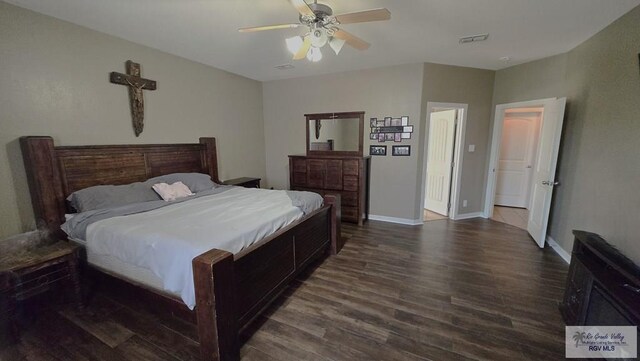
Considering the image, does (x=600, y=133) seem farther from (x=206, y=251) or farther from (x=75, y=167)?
(x=75, y=167)

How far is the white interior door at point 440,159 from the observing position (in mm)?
4375

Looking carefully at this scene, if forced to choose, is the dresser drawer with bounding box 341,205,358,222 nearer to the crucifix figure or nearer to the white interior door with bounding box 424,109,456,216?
the white interior door with bounding box 424,109,456,216

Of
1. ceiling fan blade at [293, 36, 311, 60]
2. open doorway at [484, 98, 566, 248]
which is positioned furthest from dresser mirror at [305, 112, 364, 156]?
open doorway at [484, 98, 566, 248]

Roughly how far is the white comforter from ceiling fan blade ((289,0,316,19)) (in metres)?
1.60

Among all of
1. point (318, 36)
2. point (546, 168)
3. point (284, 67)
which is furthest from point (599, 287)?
point (284, 67)

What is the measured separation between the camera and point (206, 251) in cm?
156

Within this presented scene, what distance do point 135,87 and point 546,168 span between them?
5.28 meters

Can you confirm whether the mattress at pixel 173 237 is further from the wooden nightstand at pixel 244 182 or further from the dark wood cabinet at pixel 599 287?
the dark wood cabinet at pixel 599 287

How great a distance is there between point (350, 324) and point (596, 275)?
5.59 ft

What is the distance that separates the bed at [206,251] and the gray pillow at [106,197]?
19 cm

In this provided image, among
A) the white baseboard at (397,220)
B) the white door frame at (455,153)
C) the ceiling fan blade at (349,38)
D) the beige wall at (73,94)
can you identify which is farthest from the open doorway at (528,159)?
the beige wall at (73,94)

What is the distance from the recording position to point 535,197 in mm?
3578

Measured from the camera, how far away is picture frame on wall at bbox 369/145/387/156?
422 centimetres

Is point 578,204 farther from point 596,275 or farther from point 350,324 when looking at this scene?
point 350,324
